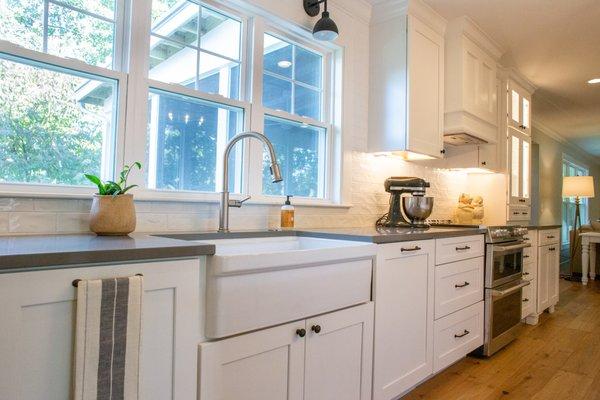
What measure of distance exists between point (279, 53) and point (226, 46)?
41 centimetres

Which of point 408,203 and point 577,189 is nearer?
point 408,203

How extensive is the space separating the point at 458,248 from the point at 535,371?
99cm

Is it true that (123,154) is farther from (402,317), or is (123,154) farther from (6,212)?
(402,317)

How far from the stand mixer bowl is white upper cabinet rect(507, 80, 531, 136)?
6.33 ft

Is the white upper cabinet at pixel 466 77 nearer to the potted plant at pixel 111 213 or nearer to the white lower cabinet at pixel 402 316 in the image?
the white lower cabinet at pixel 402 316

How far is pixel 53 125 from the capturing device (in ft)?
5.20

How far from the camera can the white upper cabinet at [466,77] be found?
3.12 m

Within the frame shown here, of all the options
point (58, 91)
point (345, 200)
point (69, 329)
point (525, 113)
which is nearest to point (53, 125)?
point (58, 91)

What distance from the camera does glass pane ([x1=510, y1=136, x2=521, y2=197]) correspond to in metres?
3.97

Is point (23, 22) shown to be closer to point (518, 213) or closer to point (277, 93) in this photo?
point (277, 93)

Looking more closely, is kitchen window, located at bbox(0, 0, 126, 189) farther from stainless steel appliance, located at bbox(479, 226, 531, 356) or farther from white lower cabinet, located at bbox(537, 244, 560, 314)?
white lower cabinet, located at bbox(537, 244, 560, 314)

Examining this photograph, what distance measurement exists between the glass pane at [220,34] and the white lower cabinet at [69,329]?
4.59 feet

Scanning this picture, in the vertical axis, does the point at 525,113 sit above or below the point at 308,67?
above

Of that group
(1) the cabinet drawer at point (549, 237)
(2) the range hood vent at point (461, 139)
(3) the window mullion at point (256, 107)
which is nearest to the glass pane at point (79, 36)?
(3) the window mullion at point (256, 107)
